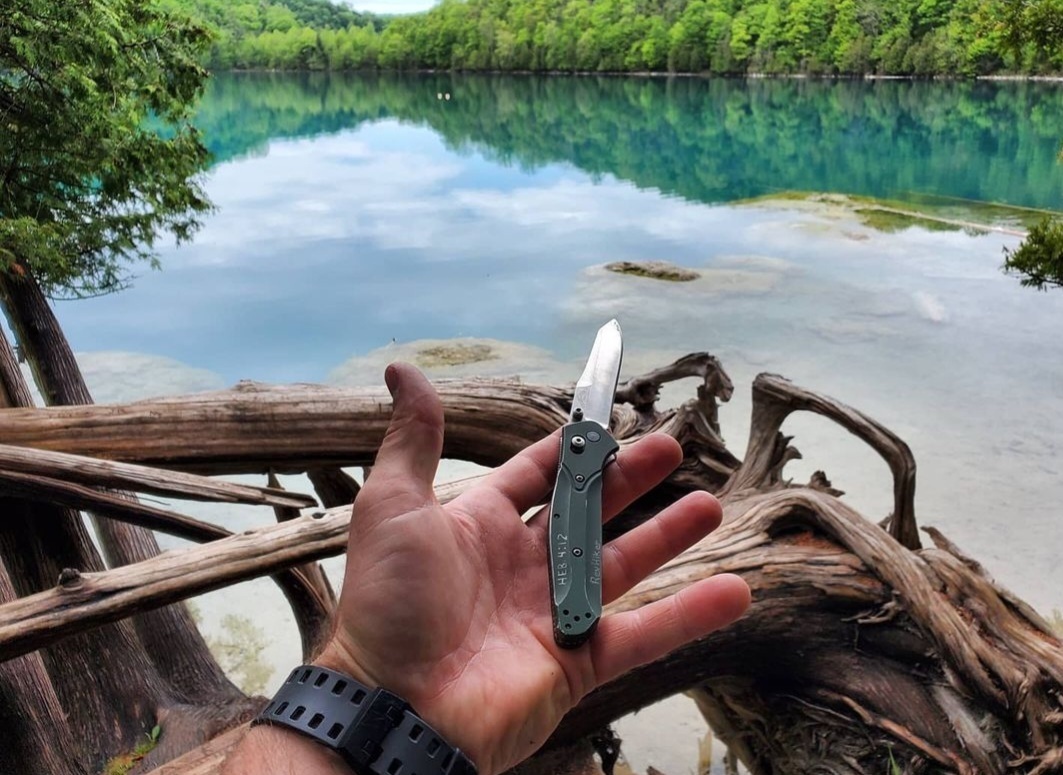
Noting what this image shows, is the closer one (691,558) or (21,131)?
(691,558)

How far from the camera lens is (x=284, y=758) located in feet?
3.54

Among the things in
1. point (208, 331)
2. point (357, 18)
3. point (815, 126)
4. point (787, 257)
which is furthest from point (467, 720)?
point (357, 18)

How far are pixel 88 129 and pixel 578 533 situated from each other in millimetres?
4240

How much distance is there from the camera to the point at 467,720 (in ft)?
3.89

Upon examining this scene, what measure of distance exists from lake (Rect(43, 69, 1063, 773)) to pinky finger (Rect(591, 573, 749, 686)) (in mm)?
2507

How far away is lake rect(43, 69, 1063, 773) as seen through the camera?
6363mm

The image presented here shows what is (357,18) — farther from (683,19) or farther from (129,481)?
(129,481)

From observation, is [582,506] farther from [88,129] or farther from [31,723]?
[88,129]

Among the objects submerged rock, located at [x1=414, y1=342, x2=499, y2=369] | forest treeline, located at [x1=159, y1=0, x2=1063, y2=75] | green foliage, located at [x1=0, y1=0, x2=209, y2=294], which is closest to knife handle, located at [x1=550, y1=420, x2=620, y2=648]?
green foliage, located at [x1=0, y1=0, x2=209, y2=294]

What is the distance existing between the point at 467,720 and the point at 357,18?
70749 mm

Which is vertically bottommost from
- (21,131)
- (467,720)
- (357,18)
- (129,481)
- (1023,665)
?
(1023,665)

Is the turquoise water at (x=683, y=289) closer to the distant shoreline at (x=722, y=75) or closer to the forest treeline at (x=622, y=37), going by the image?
the distant shoreline at (x=722, y=75)

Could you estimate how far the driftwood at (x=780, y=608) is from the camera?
6.47 ft

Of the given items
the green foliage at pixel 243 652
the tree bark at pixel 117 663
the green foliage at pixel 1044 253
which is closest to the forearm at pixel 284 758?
the tree bark at pixel 117 663
